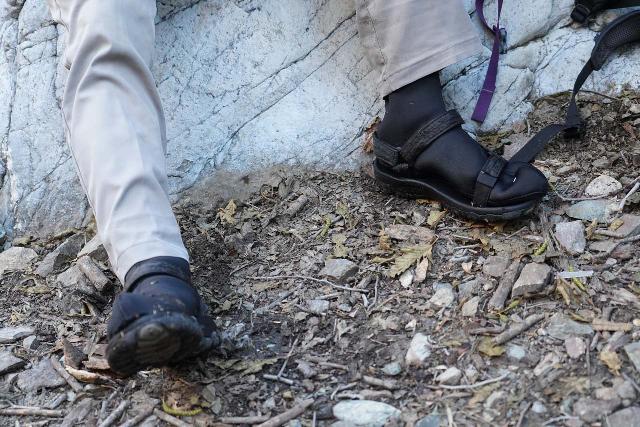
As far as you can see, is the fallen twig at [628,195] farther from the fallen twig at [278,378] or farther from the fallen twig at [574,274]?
the fallen twig at [278,378]

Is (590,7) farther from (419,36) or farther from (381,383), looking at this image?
(381,383)

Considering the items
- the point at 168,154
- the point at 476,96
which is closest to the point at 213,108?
the point at 168,154

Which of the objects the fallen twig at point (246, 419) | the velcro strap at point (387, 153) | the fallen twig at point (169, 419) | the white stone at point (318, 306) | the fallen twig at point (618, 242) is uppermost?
the velcro strap at point (387, 153)

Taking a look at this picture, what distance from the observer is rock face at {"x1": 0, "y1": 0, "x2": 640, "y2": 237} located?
9.12 ft

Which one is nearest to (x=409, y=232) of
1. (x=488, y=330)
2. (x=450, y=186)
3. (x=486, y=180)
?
(x=450, y=186)

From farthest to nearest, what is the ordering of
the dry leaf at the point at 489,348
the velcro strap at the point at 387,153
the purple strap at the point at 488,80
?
the purple strap at the point at 488,80 → the velcro strap at the point at 387,153 → the dry leaf at the point at 489,348

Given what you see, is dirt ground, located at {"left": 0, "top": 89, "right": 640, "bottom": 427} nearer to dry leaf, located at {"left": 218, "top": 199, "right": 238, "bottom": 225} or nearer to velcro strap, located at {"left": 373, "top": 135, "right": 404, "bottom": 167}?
dry leaf, located at {"left": 218, "top": 199, "right": 238, "bottom": 225}

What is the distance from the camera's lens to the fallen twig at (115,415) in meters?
1.84

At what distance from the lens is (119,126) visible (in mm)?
1964

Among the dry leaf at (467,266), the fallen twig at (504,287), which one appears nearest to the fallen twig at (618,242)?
the fallen twig at (504,287)

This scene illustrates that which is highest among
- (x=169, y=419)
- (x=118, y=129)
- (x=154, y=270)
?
(x=118, y=129)

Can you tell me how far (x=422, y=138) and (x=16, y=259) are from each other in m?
1.54

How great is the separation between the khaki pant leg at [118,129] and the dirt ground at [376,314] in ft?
1.22

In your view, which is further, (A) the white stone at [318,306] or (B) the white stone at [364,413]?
(A) the white stone at [318,306]
